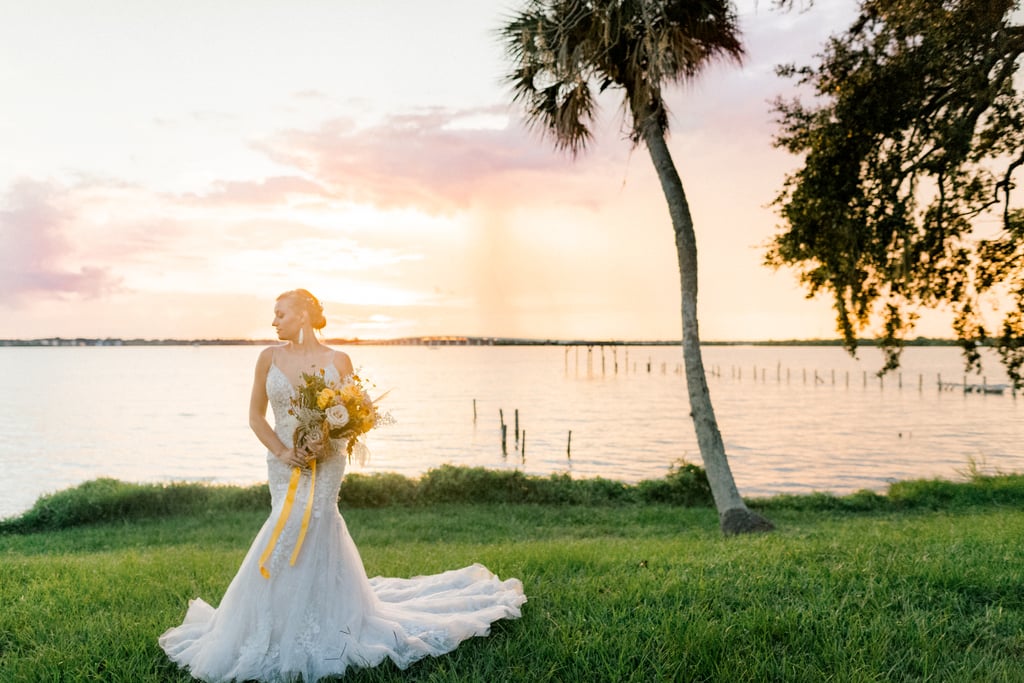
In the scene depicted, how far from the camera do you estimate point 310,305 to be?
17.7 ft

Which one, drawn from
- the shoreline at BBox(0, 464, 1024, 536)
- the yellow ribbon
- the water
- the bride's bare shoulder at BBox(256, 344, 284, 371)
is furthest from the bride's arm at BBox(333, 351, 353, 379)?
the water

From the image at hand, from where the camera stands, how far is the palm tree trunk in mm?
13789

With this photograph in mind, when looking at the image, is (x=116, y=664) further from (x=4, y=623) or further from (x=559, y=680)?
(x=559, y=680)

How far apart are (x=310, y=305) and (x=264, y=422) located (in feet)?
3.06

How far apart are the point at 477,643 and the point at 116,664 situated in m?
2.47

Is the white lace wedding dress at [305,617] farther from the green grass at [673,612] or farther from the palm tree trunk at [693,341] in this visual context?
the palm tree trunk at [693,341]

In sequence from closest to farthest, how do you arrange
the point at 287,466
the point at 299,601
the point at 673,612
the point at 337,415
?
1. the point at 337,415
2. the point at 299,601
3. the point at 287,466
4. the point at 673,612

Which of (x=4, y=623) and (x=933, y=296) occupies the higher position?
(x=933, y=296)

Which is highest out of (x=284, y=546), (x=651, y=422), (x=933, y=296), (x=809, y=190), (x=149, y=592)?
(x=809, y=190)

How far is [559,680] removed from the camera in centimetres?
449

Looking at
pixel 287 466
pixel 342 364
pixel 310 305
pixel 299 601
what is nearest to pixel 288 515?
pixel 287 466

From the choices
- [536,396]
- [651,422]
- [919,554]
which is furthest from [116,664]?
[536,396]

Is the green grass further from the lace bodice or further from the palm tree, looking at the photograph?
the palm tree

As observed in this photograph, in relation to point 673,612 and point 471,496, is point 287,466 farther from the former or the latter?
point 471,496
